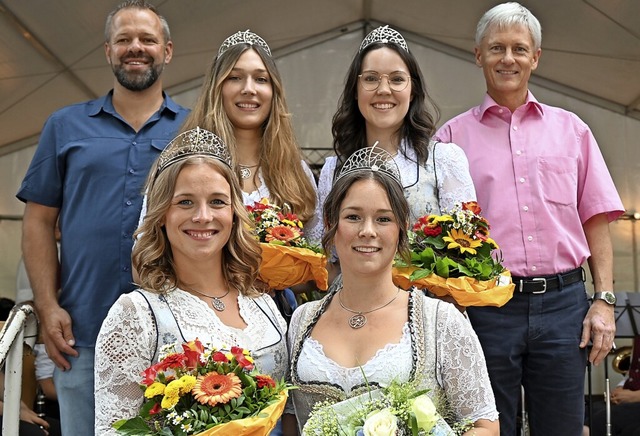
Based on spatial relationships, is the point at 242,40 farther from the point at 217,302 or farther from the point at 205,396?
the point at 205,396

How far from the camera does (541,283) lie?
11.8 feet

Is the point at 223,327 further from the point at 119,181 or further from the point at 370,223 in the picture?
the point at 119,181

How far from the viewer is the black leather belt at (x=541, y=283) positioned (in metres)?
3.61

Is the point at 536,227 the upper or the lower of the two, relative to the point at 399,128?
lower

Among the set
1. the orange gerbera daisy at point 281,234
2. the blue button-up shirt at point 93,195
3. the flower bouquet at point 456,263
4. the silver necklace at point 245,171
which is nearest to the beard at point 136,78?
the blue button-up shirt at point 93,195

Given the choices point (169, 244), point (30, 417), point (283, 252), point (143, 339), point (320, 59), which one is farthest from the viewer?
point (320, 59)

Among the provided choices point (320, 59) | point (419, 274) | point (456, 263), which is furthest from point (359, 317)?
point (320, 59)

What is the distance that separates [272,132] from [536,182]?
1.09 meters

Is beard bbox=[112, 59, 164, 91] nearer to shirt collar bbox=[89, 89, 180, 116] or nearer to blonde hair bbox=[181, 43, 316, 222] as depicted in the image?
shirt collar bbox=[89, 89, 180, 116]

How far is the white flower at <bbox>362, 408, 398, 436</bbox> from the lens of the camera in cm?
224

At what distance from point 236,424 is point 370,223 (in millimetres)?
762

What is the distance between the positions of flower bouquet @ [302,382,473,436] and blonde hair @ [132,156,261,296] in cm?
60

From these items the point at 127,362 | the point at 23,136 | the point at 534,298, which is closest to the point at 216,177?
the point at 127,362

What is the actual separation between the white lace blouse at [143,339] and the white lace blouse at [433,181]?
76cm
